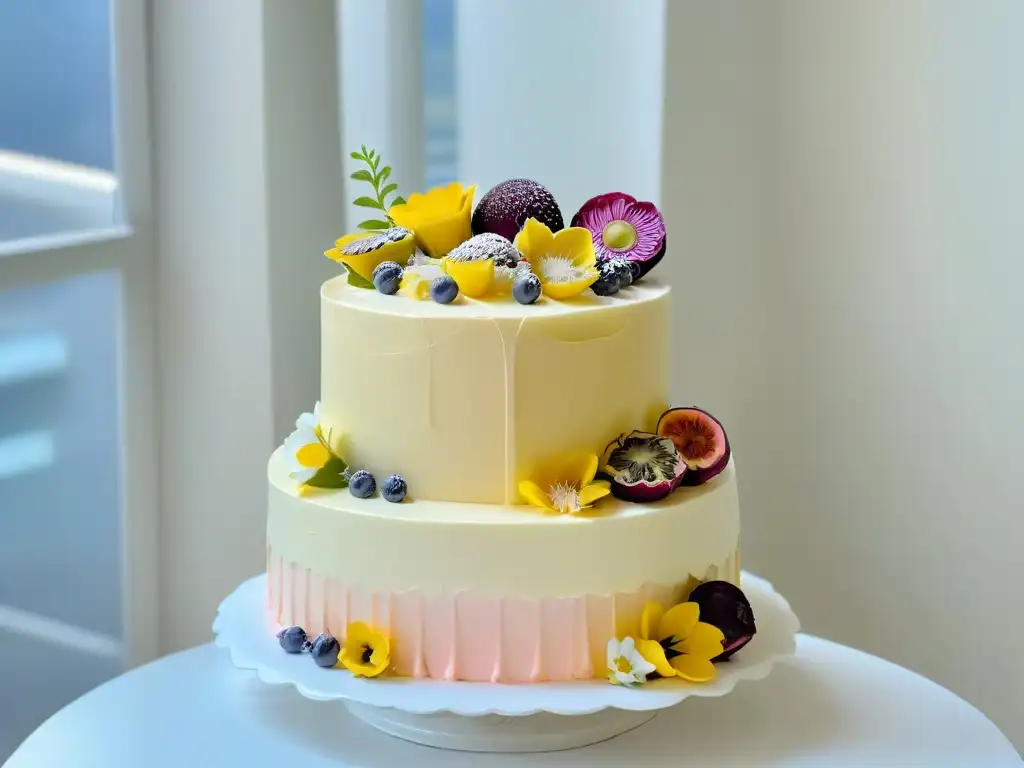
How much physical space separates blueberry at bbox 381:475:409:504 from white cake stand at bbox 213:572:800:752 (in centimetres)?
18

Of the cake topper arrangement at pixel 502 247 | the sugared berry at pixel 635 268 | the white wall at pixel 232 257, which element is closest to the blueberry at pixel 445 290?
the cake topper arrangement at pixel 502 247

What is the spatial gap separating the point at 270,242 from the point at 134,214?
0.24 m

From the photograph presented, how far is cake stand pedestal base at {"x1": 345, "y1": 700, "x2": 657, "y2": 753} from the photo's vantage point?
4.18 ft

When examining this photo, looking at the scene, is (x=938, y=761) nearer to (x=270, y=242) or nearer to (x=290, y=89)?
(x=270, y=242)

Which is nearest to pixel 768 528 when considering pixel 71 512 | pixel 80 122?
pixel 71 512

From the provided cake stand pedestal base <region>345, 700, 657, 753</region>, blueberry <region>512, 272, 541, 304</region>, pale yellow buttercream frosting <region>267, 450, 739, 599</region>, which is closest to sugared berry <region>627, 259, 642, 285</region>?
blueberry <region>512, 272, 541, 304</region>

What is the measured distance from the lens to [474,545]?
1227 mm

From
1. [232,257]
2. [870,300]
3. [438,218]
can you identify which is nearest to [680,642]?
[438,218]

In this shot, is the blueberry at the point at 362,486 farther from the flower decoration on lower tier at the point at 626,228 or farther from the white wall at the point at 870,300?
the white wall at the point at 870,300

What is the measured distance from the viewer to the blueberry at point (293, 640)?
4.23ft

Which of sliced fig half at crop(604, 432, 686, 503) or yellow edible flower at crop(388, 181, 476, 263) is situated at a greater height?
yellow edible flower at crop(388, 181, 476, 263)

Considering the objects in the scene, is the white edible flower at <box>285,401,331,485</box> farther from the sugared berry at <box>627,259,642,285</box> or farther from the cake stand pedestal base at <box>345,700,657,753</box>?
the sugared berry at <box>627,259,642,285</box>

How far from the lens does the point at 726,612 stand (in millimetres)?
1260

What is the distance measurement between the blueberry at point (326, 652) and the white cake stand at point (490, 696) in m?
0.01
